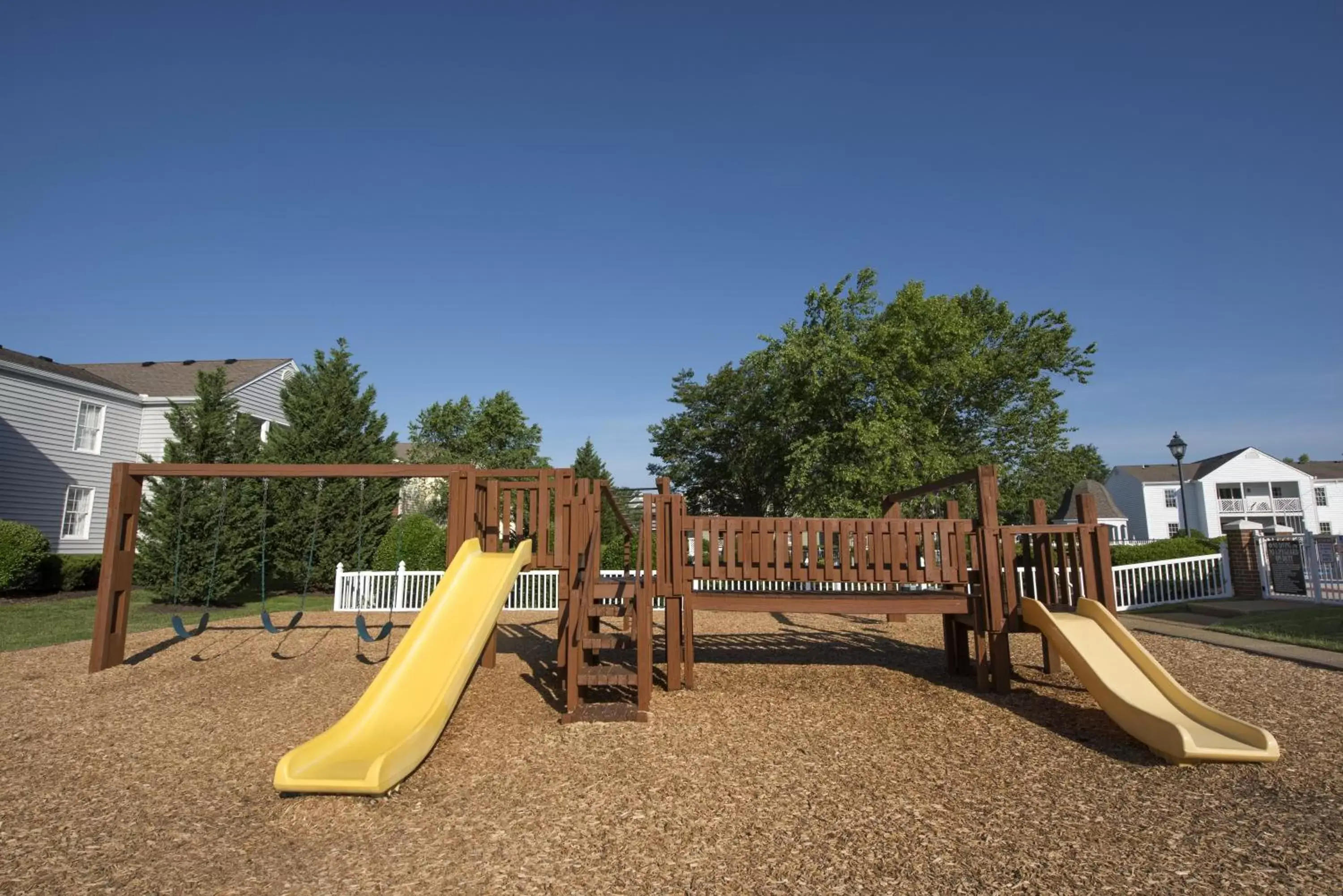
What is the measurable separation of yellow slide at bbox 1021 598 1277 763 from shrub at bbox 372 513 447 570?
1620cm

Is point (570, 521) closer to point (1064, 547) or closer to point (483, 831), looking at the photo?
point (483, 831)

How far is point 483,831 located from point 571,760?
1.31 meters

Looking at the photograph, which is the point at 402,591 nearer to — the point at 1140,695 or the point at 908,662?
the point at 908,662

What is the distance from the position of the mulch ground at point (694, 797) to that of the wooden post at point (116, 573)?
84cm

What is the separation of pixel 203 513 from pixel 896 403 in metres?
19.7

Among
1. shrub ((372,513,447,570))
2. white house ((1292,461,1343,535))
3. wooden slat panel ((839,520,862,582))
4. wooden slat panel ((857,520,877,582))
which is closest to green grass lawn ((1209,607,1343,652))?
wooden slat panel ((857,520,877,582))

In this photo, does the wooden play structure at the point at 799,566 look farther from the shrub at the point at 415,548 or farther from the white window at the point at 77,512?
the white window at the point at 77,512

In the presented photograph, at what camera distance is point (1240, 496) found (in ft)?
160

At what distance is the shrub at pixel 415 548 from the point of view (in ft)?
63.9

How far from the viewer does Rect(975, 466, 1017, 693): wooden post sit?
7660 millimetres

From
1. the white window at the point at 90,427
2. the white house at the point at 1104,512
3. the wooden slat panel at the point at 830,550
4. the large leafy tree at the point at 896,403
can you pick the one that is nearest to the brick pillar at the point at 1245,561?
the large leafy tree at the point at 896,403

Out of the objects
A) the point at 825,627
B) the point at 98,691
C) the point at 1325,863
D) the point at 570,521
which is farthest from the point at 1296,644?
the point at 98,691

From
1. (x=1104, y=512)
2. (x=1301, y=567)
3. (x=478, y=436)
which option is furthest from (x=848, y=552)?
(x=1104, y=512)

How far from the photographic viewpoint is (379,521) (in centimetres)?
2003
